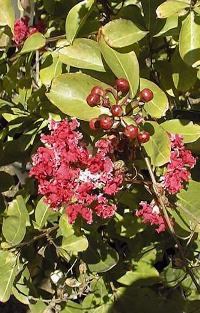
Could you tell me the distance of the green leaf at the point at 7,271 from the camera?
5.51ft

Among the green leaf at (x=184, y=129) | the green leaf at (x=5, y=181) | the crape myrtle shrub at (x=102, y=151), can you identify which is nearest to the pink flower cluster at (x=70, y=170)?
the crape myrtle shrub at (x=102, y=151)

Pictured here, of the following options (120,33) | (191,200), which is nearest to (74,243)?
(191,200)

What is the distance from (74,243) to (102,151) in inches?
15.1

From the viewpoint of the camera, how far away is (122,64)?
143cm

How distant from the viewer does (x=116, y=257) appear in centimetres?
180

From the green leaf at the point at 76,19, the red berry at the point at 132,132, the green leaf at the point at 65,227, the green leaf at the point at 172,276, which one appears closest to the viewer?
the red berry at the point at 132,132

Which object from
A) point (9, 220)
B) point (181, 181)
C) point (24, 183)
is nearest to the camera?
point (181, 181)

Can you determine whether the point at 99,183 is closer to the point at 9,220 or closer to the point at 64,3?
the point at 9,220

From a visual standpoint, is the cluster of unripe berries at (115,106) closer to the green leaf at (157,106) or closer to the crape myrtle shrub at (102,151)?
the crape myrtle shrub at (102,151)

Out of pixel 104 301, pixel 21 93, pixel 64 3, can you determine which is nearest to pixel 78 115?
pixel 21 93

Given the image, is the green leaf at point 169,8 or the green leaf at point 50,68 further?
the green leaf at point 50,68

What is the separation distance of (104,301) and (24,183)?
1.66 ft

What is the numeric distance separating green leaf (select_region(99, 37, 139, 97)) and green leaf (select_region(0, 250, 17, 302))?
61cm

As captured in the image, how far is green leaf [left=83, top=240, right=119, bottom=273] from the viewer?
178 cm
